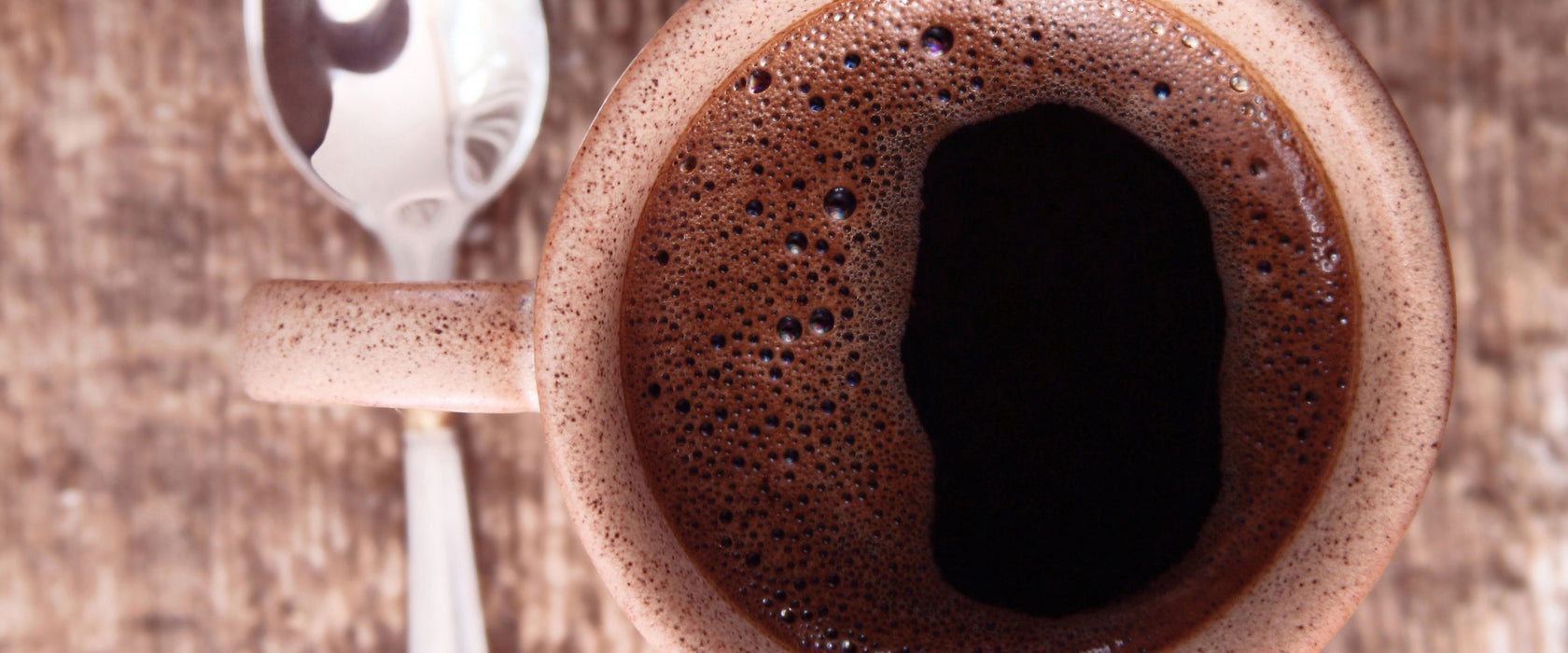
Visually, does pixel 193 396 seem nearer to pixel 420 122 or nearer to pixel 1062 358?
pixel 420 122

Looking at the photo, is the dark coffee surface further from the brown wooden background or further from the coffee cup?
the brown wooden background

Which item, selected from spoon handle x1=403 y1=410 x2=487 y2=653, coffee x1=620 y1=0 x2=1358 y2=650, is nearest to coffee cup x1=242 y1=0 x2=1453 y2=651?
coffee x1=620 y1=0 x2=1358 y2=650

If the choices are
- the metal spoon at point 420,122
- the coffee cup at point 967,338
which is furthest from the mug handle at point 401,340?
the metal spoon at point 420,122

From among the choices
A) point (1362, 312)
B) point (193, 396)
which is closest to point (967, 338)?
point (1362, 312)

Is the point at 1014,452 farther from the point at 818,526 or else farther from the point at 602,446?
the point at 602,446

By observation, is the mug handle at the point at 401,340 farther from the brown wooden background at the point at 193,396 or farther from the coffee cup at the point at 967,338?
the brown wooden background at the point at 193,396
